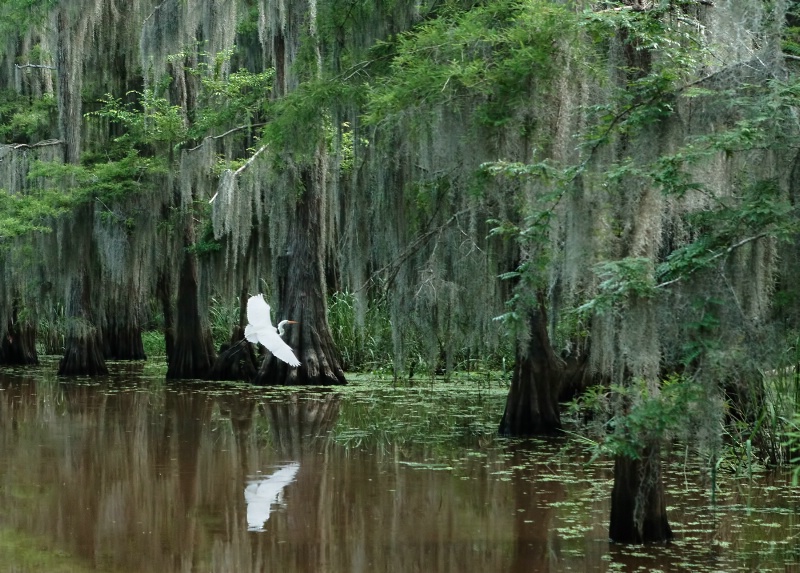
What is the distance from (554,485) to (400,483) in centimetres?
114

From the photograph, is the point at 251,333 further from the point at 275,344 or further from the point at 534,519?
the point at 534,519

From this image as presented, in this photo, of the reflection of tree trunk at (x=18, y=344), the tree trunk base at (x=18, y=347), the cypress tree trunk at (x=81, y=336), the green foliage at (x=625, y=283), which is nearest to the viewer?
the green foliage at (x=625, y=283)

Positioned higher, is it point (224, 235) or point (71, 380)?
point (224, 235)

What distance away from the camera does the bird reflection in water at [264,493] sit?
6.90 metres

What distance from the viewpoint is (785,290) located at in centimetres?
523

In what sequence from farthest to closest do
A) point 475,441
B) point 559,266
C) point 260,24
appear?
point 260,24
point 475,441
point 559,266

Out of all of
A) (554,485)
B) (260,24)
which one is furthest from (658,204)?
(260,24)

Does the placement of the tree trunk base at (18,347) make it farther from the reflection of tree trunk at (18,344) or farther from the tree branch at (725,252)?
the tree branch at (725,252)

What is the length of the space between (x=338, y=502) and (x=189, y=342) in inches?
453

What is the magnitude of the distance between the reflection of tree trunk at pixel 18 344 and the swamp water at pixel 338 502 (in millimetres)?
11557

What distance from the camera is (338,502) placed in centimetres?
747

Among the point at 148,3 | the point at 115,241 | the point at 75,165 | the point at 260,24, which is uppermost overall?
the point at 148,3

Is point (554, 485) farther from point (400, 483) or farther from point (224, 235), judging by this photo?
point (224, 235)

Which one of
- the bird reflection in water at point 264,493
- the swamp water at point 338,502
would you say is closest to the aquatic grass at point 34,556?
the swamp water at point 338,502
